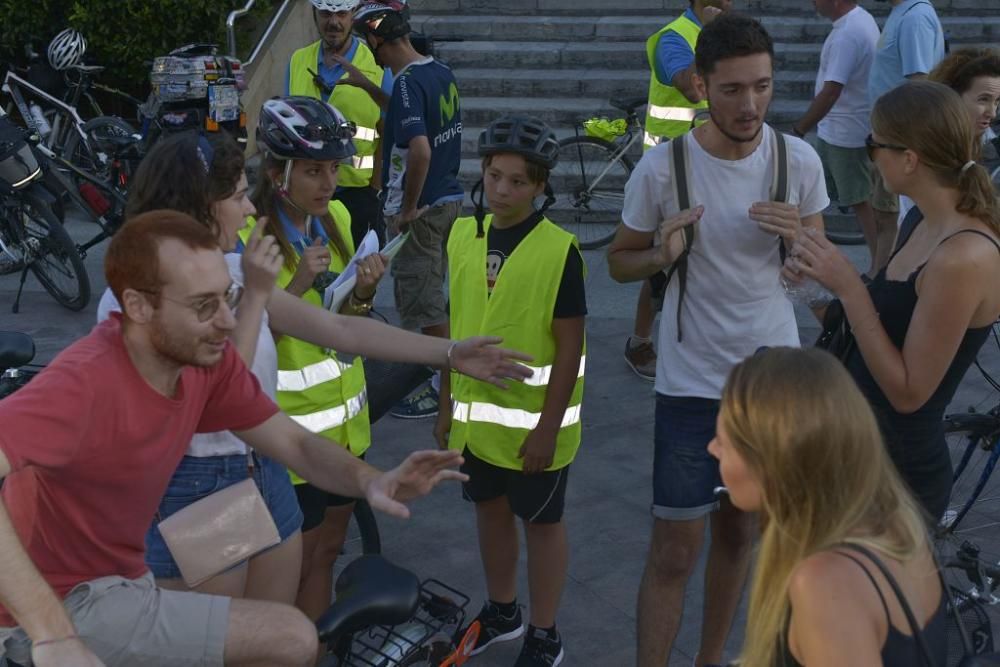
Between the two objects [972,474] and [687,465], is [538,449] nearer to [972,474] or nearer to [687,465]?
[687,465]

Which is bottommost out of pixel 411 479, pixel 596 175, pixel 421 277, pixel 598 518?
pixel 598 518

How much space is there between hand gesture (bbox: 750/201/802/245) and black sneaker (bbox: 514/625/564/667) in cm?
171

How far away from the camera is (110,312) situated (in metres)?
3.32

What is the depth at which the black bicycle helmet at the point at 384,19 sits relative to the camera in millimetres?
6945

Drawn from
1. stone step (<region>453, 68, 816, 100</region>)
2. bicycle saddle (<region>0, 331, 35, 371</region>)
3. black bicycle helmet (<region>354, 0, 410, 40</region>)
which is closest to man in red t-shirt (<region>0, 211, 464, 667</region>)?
bicycle saddle (<region>0, 331, 35, 371</region>)

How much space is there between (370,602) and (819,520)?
1.11 m

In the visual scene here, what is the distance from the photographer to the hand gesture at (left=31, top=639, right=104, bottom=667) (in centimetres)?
266

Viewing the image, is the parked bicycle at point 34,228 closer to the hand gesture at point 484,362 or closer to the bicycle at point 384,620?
the hand gesture at point 484,362

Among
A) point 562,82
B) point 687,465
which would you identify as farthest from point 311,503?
point 562,82

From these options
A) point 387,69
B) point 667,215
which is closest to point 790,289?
point 667,215

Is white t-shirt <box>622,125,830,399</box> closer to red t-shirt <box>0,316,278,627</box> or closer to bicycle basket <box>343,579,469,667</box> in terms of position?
bicycle basket <box>343,579,469,667</box>

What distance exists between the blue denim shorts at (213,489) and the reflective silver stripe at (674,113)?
4.82 metres

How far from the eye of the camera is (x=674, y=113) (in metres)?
8.13

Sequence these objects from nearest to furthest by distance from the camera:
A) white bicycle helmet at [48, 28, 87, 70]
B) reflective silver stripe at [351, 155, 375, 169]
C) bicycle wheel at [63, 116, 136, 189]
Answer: reflective silver stripe at [351, 155, 375, 169] < bicycle wheel at [63, 116, 136, 189] < white bicycle helmet at [48, 28, 87, 70]
